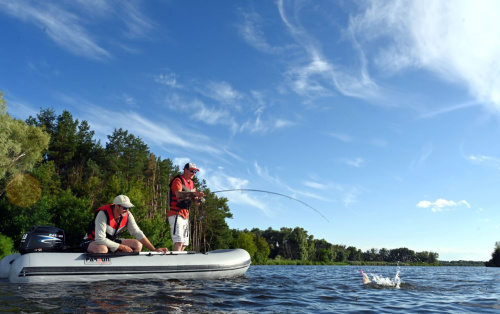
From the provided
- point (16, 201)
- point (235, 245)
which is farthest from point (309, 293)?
point (235, 245)

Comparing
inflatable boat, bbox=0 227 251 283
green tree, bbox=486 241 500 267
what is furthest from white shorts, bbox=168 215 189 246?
green tree, bbox=486 241 500 267

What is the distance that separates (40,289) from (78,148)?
40.2 metres

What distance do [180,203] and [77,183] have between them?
32.9m

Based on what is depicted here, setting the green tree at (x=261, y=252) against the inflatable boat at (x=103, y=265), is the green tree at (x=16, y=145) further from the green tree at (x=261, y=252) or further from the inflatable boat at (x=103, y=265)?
the green tree at (x=261, y=252)

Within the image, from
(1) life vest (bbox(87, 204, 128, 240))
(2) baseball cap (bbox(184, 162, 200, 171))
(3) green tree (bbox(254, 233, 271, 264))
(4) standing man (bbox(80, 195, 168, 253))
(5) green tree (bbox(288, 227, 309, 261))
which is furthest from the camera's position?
(5) green tree (bbox(288, 227, 309, 261))

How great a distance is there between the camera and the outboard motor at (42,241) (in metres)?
8.25

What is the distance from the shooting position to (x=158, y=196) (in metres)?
45.6

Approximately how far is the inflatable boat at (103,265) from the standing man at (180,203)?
0.43 metres

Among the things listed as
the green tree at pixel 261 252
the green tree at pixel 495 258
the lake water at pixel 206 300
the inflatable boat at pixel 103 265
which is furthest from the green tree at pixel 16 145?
the green tree at pixel 495 258

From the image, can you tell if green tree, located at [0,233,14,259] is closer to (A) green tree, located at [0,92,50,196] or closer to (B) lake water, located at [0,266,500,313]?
(A) green tree, located at [0,92,50,196]

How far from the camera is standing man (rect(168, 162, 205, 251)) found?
913 centimetres

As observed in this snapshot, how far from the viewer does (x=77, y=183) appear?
38062mm

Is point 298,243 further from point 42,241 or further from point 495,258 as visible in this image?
point 42,241

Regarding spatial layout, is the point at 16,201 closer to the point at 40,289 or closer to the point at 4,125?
the point at 4,125
